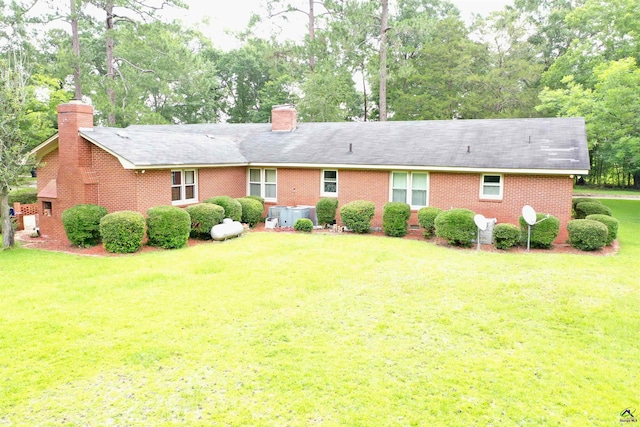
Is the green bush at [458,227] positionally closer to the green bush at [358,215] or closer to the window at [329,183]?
the green bush at [358,215]

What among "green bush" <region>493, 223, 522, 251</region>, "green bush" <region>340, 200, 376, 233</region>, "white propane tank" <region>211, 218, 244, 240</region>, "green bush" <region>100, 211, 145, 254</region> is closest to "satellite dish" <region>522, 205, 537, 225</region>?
"green bush" <region>493, 223, 522, 251</region>

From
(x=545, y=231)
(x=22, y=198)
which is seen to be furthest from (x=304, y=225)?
(x=22, y=198)

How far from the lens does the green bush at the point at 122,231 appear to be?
13.1m

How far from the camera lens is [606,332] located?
750 centimetres

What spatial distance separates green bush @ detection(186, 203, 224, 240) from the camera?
15289 mm

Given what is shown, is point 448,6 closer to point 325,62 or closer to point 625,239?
point 325,62

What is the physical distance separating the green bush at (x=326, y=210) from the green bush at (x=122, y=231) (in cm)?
688

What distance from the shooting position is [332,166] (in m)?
18.2

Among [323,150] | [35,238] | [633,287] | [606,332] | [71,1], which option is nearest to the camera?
[606,332]

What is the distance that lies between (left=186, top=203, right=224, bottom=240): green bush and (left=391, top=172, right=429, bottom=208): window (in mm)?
6770

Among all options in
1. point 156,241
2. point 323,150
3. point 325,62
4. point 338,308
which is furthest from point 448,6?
point 338,308

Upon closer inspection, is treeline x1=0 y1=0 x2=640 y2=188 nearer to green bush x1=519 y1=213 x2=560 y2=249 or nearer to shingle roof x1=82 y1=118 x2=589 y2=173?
shingle roof x1=82 y1=118 x2=589 y2=173

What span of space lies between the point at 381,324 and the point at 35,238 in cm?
1385

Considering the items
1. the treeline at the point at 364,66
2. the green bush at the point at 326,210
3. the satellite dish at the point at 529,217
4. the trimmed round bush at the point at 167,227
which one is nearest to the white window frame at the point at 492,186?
the satellite dish at the point at 529,217
